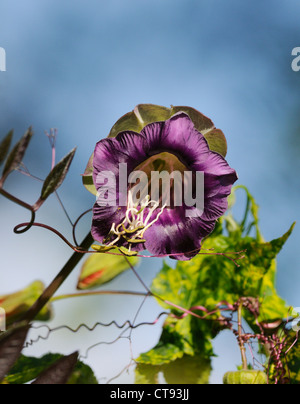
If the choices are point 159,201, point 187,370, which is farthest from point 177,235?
point 187,370

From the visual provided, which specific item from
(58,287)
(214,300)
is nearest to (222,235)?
(214,300)

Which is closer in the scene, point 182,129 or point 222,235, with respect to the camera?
point 182,129

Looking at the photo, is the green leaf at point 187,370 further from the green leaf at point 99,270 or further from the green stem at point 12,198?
the green stem at point 12,198

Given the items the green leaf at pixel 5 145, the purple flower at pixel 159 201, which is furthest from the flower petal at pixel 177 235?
the green leaf at pixel 5 145

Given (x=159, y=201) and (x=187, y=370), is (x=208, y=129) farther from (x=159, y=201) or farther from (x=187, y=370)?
(x=187, y=370)
